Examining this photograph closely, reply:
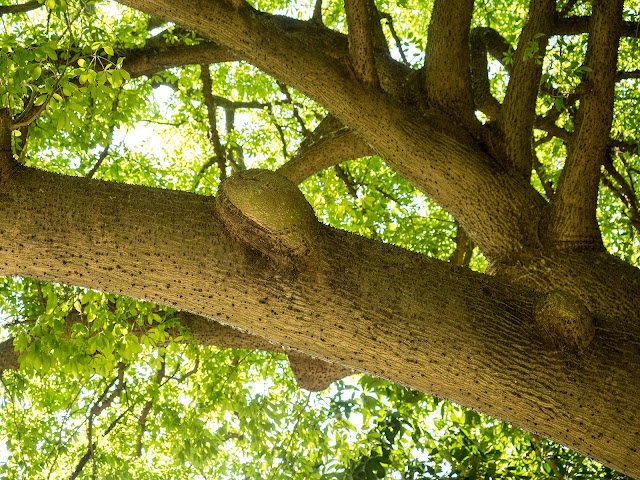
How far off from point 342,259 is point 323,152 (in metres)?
2.68

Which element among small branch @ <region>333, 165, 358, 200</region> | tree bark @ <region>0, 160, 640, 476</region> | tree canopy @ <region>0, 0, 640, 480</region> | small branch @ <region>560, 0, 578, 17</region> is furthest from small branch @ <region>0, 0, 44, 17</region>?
small branch @ <region>560, 0, 578, 17</region>

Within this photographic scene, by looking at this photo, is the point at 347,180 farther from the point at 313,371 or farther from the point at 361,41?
the point at 313,371

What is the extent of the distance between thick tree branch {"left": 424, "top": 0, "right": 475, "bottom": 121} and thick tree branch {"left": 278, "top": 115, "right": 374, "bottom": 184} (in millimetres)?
997

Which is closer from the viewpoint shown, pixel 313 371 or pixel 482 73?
pixel 313 371

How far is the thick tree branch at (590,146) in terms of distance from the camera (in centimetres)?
389

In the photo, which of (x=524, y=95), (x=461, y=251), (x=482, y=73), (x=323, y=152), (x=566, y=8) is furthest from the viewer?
(x=461, y=251)

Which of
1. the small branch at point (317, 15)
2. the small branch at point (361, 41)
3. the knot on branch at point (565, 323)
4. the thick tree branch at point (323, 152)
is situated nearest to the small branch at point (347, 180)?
the thick tree branch at point (323, 152)

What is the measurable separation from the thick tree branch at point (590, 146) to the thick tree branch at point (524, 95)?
1.28ft

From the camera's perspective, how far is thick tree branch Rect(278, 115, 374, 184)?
546 centimetres

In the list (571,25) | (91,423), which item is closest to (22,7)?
(91,423)

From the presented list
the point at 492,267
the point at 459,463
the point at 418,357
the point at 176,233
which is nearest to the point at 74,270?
the point at 176,233

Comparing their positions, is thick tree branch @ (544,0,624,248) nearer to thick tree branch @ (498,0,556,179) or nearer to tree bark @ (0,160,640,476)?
thick tree branch @ (498,0,556,179)

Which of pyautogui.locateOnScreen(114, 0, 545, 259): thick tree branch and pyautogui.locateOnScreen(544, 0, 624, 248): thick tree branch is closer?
pyautogui.locateOnScreen(544, 0, 624, 248): thick tree branch

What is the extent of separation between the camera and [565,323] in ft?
9.02
